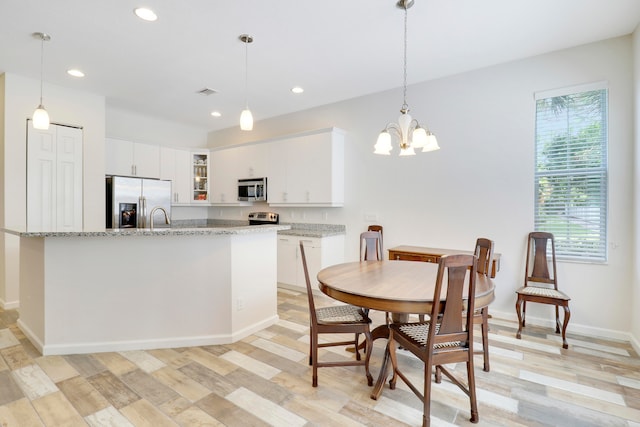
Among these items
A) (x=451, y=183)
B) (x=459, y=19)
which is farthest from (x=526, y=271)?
(x=459, y=19)

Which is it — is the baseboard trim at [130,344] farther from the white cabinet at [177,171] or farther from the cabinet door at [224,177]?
the cabinet door at [224,177]

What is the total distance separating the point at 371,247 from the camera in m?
3.19

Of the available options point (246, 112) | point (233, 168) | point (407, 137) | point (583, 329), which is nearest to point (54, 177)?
point (233, 168)

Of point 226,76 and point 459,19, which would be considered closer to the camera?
point 459,19

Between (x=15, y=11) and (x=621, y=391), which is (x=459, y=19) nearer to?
(x=621, y=391)

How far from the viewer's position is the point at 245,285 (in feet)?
10.1

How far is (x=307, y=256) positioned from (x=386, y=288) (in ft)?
8.53

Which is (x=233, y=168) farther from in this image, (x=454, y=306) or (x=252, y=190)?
(x=454, y=306)

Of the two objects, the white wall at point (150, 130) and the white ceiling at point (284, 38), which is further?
the white wall at point (150, 130)

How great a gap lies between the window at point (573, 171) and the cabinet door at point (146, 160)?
5.55m

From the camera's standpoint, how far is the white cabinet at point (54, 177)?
12.6ft

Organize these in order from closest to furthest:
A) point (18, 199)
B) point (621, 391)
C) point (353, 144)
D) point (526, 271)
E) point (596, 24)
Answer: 1. point (621, 391)
2. point (596, 24)
3. point (526, 271)
4. point (18, 199)
5. point (353, 144)

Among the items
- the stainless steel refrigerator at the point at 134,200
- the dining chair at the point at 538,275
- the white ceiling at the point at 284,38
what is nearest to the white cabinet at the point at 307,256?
the stainless steel refrigerator at the point at 134,200

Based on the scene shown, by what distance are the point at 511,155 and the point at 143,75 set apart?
4343 millimetres
